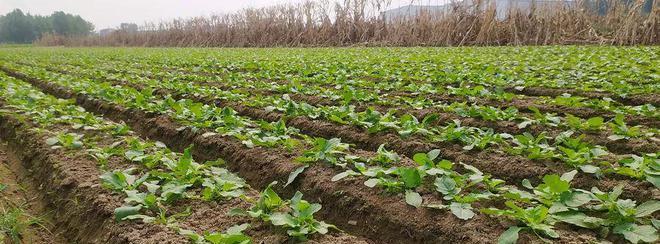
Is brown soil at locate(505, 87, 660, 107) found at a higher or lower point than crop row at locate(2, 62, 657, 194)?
higher

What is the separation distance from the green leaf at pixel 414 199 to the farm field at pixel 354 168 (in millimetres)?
22

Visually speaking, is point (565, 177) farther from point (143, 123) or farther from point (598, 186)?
point (143, 123)

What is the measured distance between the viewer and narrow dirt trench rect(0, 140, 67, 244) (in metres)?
2.79

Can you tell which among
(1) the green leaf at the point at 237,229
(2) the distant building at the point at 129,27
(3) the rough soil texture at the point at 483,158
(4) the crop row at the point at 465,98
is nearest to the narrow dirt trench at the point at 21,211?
(1) the green leaf at the point at 237,229

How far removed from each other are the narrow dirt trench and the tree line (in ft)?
303

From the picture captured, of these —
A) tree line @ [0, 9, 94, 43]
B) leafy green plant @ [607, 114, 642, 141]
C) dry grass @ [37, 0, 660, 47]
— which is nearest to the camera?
leafy green plant @ [607, 114, 642, 141]

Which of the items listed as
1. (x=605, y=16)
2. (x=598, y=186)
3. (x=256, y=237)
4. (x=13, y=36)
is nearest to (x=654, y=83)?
(x=598, y=186)

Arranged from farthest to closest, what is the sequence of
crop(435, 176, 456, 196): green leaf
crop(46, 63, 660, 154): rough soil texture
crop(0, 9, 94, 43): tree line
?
crop(0, 9, 94, 43): tree line → crop(46, 63, 660, 154): rough soil texture → crop(435, 176, 456, 196): green leaf

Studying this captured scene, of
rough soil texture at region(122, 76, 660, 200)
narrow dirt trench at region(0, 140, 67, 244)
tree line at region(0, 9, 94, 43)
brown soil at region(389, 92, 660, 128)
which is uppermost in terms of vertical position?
tree line at region(0, 9, 94, 43)

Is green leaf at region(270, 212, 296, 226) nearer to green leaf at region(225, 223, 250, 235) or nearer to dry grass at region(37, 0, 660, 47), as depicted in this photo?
green leaf at region(225, 223, 250, 235)

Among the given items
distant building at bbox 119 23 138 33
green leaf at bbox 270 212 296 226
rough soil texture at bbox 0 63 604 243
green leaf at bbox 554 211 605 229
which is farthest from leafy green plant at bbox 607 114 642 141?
distant building at bbox 119 23 138 33

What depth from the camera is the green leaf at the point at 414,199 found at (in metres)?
2.63

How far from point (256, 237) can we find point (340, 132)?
211cm

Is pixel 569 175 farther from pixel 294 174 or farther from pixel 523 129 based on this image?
pixel 294 174
